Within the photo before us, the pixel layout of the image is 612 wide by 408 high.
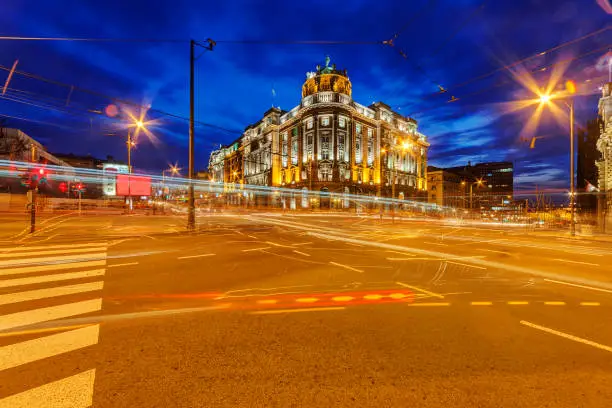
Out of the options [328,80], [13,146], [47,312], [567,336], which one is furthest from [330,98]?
[47,312]

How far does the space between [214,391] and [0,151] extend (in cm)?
5740

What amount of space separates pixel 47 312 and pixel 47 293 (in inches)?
51.3

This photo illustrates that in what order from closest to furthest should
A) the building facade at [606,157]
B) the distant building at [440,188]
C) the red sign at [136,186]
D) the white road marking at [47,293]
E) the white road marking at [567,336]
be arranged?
the white road marking at [567,336], the white road marking at [47,293], the building facade at [606,157], the red sign at [136,186], the distant building at [440,188]

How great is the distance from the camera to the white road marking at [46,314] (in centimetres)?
439

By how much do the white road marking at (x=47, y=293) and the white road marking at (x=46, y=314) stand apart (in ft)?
2.73

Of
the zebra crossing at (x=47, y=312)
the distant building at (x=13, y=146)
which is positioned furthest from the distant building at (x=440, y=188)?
the distant building at (x=13, y=146)

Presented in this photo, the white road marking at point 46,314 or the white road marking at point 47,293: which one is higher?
the white road marking at point 47,293

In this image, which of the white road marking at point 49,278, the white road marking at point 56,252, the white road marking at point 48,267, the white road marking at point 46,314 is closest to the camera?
the white road marking at point 46,314

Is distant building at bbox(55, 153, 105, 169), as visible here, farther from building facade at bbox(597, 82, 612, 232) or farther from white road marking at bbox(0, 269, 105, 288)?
building facade at bbox(597, 82, 612, 232)

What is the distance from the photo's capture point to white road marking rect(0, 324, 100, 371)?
11.0 feet

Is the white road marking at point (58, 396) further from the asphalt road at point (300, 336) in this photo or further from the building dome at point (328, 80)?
the building dome at point (328, 80)

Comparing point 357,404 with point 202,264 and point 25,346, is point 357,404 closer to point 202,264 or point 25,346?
point 25,346

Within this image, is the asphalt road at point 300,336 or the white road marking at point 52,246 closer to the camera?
the asphalt road at point 300,336

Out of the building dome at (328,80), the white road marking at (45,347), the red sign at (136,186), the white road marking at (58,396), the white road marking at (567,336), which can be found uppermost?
the building dome at (328,80)
